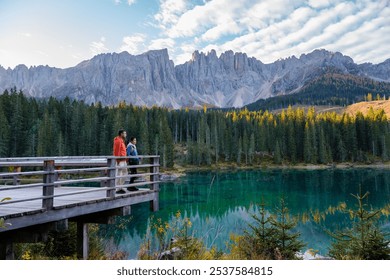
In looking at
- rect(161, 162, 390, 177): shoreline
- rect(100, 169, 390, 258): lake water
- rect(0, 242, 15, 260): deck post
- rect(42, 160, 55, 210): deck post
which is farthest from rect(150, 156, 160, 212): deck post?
rect(161, 162, 390, 177): shoreline

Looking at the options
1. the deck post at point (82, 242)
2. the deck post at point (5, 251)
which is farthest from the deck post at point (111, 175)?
the deck post at point (5, 251)

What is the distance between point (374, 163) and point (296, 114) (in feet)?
109

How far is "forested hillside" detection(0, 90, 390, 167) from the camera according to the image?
211 ft

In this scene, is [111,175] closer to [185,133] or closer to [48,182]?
[48,182]

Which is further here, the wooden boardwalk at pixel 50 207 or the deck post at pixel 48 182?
the deck post at pixel 48 182

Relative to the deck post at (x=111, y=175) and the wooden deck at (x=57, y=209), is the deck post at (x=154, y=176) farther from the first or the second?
the deck post at (x=111, y=175)

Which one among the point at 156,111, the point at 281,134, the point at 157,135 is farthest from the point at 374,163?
the point at 156,111

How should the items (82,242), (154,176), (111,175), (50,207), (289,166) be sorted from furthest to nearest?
1. (289,166)
2. (154,176)
3. (82,242)
4. (111,175)
5. (50,207)

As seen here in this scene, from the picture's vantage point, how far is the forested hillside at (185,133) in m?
64.3

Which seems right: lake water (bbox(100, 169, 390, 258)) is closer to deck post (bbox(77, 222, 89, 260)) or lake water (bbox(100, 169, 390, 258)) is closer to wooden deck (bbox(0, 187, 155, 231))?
deck post (bbox(77, 222, 89, 260))

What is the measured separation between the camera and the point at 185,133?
112 meters

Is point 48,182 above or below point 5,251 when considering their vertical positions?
above

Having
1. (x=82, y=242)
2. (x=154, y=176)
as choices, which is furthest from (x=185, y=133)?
(x=82, y=242)

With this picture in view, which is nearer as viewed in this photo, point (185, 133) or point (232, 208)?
point (232, 208)
